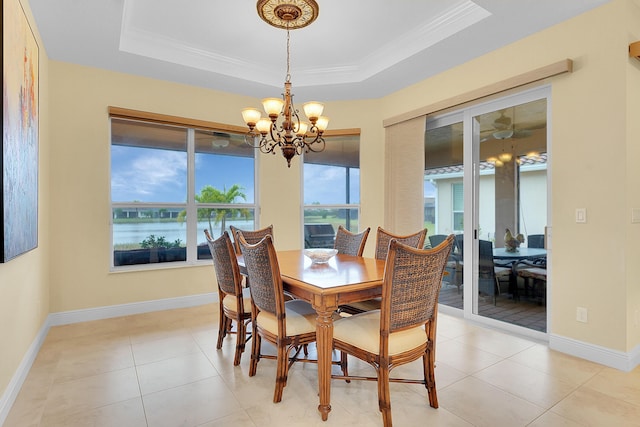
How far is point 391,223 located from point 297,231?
1.33 meters

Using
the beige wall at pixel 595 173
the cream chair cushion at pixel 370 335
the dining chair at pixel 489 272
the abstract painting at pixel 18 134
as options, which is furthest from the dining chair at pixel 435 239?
the abstract painting at pixel 18 134

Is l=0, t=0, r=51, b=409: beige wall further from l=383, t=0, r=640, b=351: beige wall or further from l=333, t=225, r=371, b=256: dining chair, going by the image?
l=383, t=0, r=640, b=351: beige wall

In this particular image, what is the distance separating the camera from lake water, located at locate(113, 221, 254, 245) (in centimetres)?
391

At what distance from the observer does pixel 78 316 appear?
357 centimetres

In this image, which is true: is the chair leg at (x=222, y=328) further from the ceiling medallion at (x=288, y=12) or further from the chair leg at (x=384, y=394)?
the ceiling medallion at (x=288, y=12)

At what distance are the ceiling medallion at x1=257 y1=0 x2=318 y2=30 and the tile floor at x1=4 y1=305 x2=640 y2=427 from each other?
269 centimetres

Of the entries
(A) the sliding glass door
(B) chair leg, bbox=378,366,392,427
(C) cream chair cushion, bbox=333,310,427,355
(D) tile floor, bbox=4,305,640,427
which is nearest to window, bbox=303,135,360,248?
(A) the sliding glass door

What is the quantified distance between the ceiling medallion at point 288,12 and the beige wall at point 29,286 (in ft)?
5.70

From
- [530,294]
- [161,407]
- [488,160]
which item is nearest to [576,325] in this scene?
[530,294]

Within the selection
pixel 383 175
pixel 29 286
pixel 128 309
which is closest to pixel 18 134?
pixel 29 286

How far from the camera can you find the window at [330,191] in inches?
195

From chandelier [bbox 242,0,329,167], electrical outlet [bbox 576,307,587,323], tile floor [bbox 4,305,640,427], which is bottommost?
tile floor [bbox 4,305,640,427]

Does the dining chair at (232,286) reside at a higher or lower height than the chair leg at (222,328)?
higher

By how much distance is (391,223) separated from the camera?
443 centimetres
